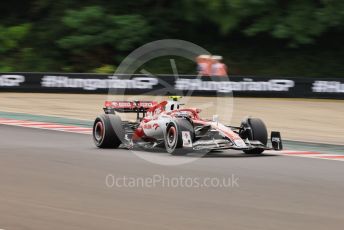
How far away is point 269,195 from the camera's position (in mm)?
9008

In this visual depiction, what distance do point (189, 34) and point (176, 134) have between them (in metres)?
25.0

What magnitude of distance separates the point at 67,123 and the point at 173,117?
698 cm

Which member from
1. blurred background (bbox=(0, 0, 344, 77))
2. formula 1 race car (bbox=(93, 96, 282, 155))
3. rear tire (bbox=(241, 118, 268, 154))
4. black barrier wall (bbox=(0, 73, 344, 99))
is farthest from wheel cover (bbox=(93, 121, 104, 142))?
blurred background (bbox=(0, 0, 344, 77))

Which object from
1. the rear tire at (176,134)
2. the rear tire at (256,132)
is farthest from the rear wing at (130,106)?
the rear tire at (256,132)

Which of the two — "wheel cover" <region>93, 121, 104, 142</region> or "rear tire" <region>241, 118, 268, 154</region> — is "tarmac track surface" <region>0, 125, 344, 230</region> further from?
"wheel cover" <region>93, 121, 104, 142</region>

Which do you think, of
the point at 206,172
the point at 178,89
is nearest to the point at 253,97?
the point at 178,89

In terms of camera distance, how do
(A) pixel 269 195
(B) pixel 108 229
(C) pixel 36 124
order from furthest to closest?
(C) pixel 36 124
(A) pixel 269 195
(B) pixel 108 229

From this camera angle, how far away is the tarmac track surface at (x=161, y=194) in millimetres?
7473

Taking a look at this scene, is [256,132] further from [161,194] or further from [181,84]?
[181,84]

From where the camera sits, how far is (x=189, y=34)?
120 ft

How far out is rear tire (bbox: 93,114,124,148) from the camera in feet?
43.2

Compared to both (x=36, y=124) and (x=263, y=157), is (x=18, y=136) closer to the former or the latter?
(x=36, y=124)

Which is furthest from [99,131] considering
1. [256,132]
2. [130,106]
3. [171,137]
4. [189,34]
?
[189,34]

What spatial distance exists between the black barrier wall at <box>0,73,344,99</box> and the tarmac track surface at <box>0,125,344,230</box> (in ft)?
41.1
